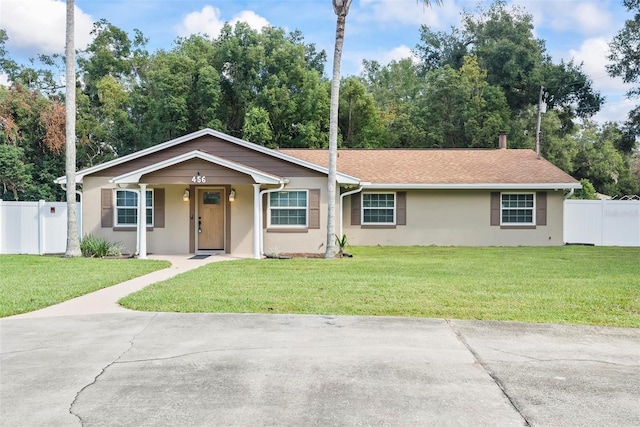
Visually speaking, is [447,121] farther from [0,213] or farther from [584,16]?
[0,213]

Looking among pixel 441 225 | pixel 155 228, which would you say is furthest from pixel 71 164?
pixel 441 225

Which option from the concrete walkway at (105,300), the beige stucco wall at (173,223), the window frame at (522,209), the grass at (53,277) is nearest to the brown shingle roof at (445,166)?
the window frame at (522,209)

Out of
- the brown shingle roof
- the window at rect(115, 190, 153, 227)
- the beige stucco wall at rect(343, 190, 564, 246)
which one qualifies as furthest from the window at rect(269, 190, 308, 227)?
the window at rect(115, 190, 153, 227)

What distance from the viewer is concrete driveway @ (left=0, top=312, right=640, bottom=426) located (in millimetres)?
4039

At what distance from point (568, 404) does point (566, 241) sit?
17941 mm

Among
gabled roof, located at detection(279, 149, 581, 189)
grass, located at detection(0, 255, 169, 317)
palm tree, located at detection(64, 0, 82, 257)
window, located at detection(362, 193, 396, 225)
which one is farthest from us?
window, located at detection(362, 193, 396, 225)

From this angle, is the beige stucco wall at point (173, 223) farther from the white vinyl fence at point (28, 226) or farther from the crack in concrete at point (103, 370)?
the crack in concrete at point (103, 370)

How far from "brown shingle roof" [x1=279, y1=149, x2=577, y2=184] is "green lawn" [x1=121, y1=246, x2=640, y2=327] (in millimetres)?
A: 5574

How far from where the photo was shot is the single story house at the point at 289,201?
1595 cm

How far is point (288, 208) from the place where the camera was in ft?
55.1

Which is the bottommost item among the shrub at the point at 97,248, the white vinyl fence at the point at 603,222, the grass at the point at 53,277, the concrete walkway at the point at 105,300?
the concrete walkway at the point at 105,300

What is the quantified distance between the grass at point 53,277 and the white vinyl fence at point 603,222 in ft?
50.0

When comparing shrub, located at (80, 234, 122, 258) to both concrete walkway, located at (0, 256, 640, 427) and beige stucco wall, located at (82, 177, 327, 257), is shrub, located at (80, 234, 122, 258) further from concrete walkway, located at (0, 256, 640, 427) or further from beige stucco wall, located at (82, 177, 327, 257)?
concrete walkway, located at (0, 256, 640, 427)

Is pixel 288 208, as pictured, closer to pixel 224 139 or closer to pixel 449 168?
pixel 224 139
